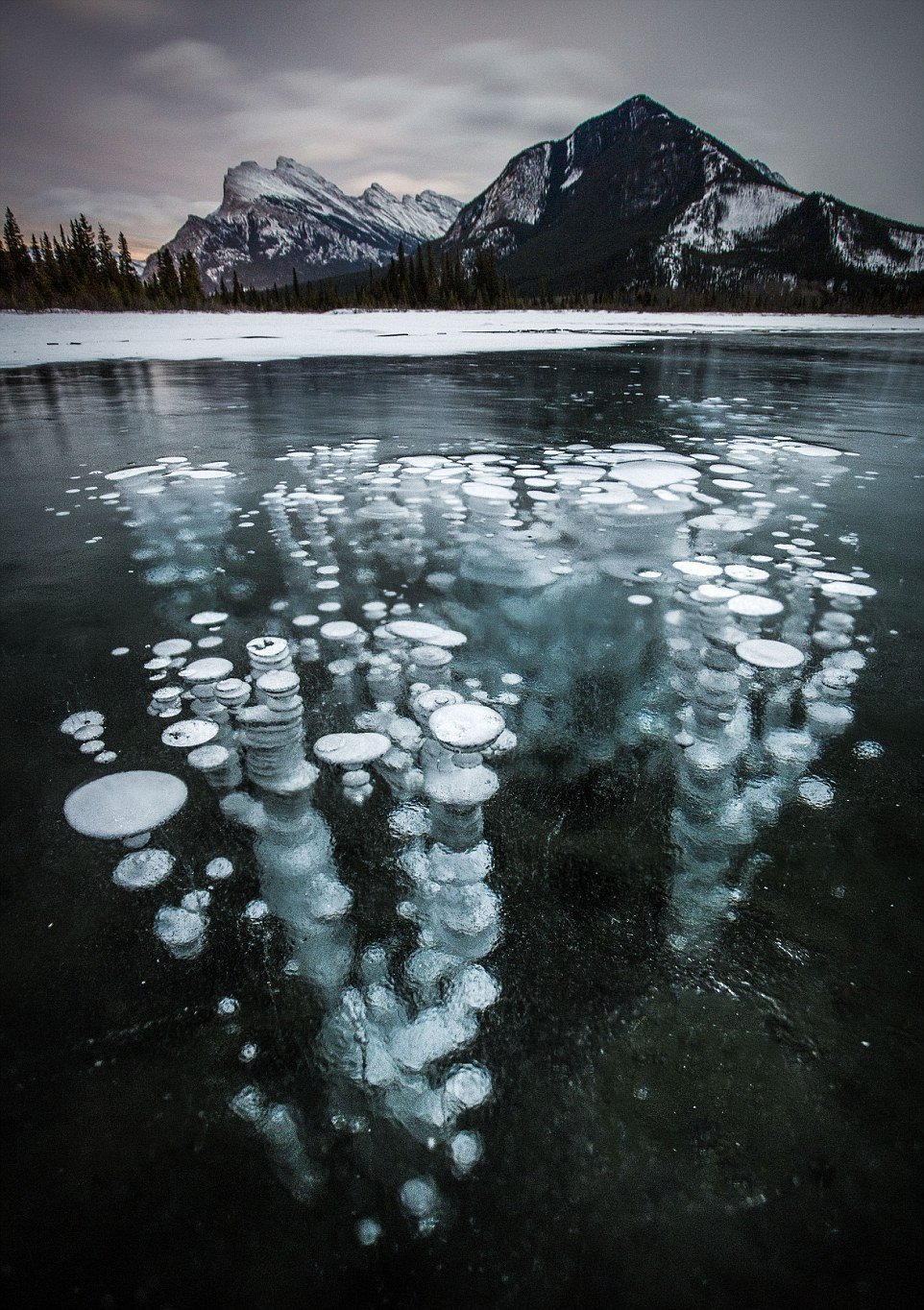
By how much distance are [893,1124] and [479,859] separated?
0.85 m

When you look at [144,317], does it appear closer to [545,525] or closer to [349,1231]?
[545,525]

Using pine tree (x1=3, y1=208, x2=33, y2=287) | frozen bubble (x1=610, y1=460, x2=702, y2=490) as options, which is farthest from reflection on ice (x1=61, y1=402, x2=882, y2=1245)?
pine tree (x1=3, y1=208, x2=33, y2=287)

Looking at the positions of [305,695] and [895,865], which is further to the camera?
[305,695]

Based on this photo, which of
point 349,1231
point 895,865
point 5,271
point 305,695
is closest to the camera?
point 349,1231

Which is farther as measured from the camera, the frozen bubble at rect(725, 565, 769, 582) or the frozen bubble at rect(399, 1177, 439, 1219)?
the frozen bubble at rect(725, 565, 769, 582)

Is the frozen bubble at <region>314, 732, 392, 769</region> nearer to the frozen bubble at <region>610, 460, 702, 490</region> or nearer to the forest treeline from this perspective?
the frozen bubble at <region>610, 460, 702, 490</region>

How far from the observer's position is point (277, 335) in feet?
93.7

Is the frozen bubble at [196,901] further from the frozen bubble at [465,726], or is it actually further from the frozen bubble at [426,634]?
the frozen bubble at [426,634]

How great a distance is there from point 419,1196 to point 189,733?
4.53 ft

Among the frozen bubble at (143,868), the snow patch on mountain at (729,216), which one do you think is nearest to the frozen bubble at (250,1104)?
the frozen bubble at (143,868)

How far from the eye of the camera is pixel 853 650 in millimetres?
2447

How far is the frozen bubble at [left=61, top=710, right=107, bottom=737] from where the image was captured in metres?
1.97

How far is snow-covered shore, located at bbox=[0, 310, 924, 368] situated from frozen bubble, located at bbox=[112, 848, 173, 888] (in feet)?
56.9

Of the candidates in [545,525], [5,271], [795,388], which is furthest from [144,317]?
[545,525]
